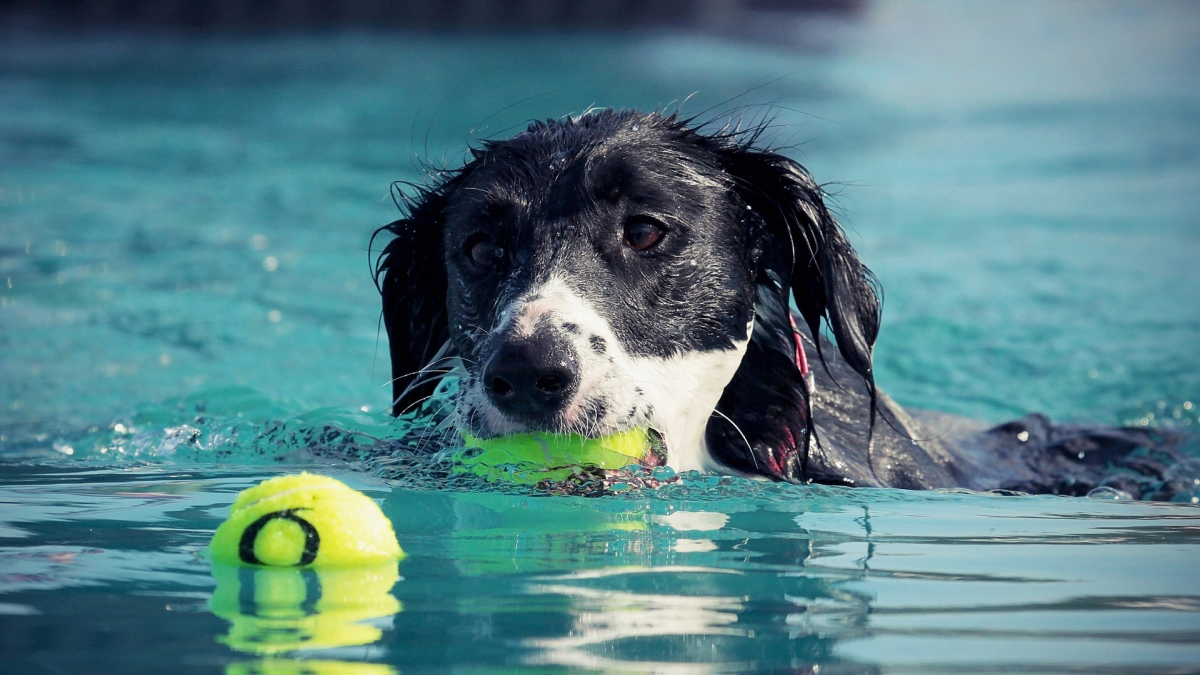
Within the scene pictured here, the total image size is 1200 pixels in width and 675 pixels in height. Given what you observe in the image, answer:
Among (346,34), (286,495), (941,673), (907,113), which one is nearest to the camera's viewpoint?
(941,673)

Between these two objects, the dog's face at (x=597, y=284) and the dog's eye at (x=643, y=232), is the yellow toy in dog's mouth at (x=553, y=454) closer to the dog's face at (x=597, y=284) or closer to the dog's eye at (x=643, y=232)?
the dog's face at (x=597, y=284)

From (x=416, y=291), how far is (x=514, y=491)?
124cm

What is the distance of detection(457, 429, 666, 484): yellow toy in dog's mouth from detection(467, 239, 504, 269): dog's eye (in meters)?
0.55

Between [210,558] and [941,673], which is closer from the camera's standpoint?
[941,673]

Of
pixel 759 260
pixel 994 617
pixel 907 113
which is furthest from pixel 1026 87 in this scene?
pixel 994 617

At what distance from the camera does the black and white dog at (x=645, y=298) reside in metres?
3.23

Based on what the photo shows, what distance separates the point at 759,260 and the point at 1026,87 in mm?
14815

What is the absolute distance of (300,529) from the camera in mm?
2510

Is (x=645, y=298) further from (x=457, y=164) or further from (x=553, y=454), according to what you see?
(x=457, y=164)

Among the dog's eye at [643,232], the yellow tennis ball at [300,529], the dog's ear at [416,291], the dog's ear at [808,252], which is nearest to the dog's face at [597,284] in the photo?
the dog's eye at [643,232]

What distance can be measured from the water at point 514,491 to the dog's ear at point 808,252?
0.73 ft

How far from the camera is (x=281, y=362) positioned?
8.02 metres

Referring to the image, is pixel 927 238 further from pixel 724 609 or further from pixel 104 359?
pixel 724 609

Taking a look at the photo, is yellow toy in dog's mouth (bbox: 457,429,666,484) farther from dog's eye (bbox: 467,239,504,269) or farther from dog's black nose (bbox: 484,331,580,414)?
dog's eye (bbox: 467,239,504,269)
